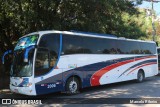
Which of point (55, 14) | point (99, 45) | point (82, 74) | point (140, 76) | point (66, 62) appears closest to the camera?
point (66, 62)

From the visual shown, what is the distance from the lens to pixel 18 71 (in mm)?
12336

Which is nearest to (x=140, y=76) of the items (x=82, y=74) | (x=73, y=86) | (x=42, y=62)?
(x=82, y=74)

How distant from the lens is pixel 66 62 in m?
13.2

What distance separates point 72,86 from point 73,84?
0.11 metres

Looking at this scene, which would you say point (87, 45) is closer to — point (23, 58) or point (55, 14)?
point (55, 14)

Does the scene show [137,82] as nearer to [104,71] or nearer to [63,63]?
[104,71]

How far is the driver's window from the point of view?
11922mm

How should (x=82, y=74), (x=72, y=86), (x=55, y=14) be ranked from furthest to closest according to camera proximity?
(x=55, y=14) → (x=82, y=74) → (x=72, y=86)

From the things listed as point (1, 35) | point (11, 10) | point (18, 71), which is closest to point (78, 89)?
point (18, 71)

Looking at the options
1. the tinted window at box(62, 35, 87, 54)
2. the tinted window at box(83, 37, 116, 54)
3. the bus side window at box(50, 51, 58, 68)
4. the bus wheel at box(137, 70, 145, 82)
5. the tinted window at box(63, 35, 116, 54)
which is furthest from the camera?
the bus wheel at box(137, 70, 145, 82)

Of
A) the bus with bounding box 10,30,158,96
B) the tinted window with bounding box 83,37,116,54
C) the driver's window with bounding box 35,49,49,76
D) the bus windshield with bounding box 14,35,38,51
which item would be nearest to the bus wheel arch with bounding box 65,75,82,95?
the bus with bounding box 10,30,158,96

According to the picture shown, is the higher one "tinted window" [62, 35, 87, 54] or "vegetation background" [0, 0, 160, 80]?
"vegetation background" [0, 0, 160, 80]

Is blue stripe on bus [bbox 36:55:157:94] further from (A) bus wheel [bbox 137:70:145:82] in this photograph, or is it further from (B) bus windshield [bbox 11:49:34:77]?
(A) bus wheel [bbox 137:70:145:82]

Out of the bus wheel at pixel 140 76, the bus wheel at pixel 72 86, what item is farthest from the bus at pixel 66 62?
the bus wheel at pixel 140 76
